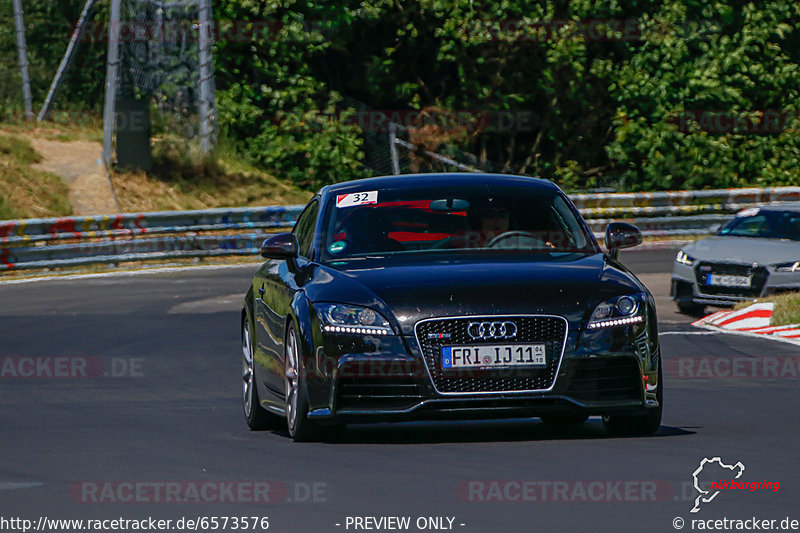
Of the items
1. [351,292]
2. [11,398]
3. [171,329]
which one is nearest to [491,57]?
[171,329]

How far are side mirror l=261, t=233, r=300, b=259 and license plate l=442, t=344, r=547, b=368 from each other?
64.1 inches

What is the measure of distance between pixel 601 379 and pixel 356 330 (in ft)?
4.35

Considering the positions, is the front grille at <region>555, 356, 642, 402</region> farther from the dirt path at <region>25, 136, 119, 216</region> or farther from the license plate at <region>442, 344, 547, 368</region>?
the dirt path at <region>25, 136, 119, 216</region>

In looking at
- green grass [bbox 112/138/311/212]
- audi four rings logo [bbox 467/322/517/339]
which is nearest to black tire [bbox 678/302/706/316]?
audi four rings logo [bbox 467/322/517/339]

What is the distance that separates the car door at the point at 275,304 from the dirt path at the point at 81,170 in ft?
66.5

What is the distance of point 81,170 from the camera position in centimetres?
3244

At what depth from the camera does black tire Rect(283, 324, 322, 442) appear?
929 cm

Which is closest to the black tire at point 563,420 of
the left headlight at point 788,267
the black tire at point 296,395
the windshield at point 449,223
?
the windshield at point 449,223

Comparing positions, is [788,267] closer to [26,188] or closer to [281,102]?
[26,188]

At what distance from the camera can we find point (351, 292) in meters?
9.12

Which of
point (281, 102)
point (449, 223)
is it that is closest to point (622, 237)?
point (449, 223)

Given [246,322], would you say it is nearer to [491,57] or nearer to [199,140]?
[199,140]

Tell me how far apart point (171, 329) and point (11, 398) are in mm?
5566

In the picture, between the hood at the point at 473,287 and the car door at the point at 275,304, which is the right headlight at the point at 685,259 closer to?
the car door at the point at 275,304
